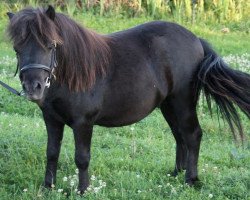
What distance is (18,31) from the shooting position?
3.89 m

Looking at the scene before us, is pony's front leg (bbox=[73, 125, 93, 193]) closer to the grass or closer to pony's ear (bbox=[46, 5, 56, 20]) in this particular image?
the grass

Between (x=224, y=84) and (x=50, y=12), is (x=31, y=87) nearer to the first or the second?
(x=50, y=12)

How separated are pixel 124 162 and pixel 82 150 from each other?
1.03 metres

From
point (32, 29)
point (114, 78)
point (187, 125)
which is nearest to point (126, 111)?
point (114, 78)

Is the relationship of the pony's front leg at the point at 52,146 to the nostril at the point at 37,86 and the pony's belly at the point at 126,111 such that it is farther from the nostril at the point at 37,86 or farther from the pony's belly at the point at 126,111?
the nostril at the point at 37,86

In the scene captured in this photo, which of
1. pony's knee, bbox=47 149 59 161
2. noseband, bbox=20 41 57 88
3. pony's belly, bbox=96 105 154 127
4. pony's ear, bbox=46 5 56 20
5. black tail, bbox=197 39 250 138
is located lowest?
pony's knee, bbox=47 149 59 161

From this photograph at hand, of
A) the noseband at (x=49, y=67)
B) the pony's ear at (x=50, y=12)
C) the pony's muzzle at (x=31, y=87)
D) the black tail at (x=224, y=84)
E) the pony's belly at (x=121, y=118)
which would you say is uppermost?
the pony's ear at (x=50, y=12)

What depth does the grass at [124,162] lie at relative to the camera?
182 inches

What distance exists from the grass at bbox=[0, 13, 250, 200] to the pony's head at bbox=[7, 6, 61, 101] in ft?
0.78

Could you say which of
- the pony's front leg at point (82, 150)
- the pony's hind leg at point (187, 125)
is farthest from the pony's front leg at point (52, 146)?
the pony's hind leg at point (187, 125)

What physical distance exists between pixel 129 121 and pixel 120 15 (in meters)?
11.1

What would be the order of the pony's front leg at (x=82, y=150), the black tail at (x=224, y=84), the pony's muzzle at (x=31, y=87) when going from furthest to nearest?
the black tail at (x=224, y=84)
the pony's front leg at (x=82, y=150)
the pony's muzzle at (x=31, y=87)

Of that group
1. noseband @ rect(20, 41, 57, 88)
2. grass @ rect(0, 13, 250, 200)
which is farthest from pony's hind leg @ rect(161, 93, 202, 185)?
noseband @ rect(20, 41, 57, 88)

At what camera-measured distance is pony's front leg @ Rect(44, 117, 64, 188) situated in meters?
4.60
